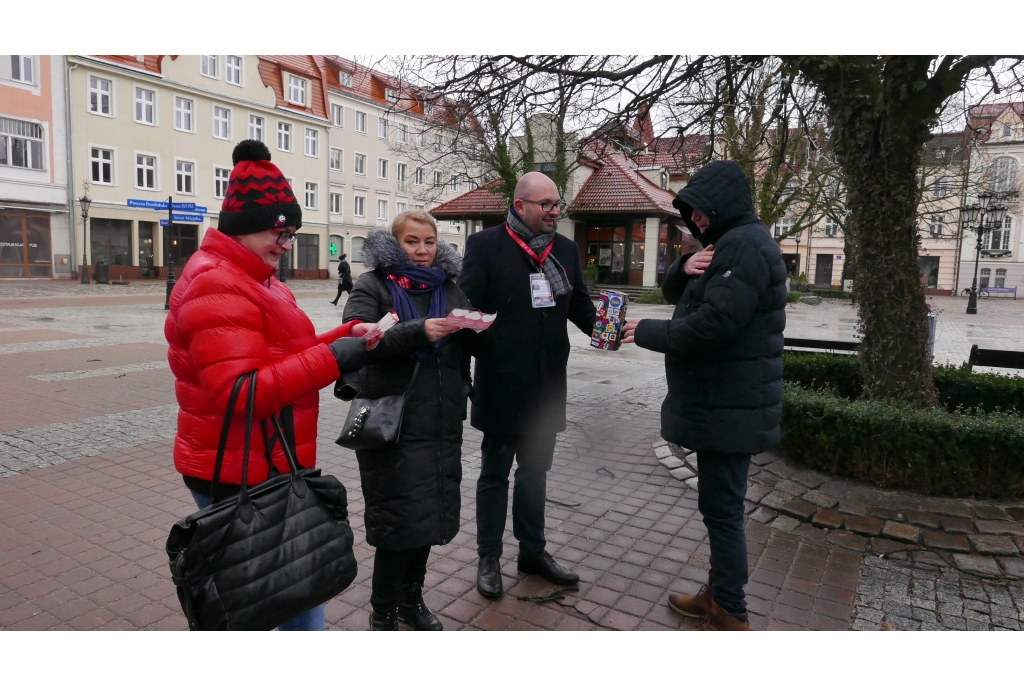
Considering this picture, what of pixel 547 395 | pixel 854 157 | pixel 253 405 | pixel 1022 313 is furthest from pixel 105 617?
pixel 1022 313

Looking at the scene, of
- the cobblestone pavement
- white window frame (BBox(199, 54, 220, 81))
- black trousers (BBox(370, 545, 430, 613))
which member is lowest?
the cobblestone pavement

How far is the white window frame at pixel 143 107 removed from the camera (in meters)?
32.4

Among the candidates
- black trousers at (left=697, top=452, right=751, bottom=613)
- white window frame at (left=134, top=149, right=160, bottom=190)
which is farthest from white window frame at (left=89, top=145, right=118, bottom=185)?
black trousers at (left=697, top=452, right=751, bottom=613)

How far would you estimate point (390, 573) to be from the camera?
9.46 ft

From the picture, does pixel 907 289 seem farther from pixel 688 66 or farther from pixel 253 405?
pixel 253 405

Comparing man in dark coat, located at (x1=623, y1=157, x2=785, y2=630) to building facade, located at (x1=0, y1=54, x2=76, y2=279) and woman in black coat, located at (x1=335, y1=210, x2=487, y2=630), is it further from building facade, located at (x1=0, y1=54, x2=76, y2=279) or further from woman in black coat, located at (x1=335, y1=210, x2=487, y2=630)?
building facade, located at (x1=0, y1=54, x2=76, y2=279)

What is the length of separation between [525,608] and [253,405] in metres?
1.88

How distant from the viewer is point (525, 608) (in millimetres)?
3311

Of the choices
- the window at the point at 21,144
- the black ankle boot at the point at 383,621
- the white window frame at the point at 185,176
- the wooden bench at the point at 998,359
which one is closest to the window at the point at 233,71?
the white window frame at the point at 185,176

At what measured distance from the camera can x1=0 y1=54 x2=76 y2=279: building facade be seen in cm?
2833

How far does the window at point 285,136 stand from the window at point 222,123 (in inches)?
135

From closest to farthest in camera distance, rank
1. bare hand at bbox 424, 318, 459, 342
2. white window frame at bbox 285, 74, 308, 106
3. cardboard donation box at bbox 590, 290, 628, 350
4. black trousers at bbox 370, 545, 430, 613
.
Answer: bare hand at bbox 424, 318, 459, 342, black trousers at bbox 370, 545, 430, 613, cardboard donation box at bbox 590, 290, 628, 350, white window frame at bbox 285, 74, 308, 106

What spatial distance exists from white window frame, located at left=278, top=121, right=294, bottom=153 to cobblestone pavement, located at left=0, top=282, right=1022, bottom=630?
3581 centimetres

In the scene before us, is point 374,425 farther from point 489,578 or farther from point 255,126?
point 255,126
